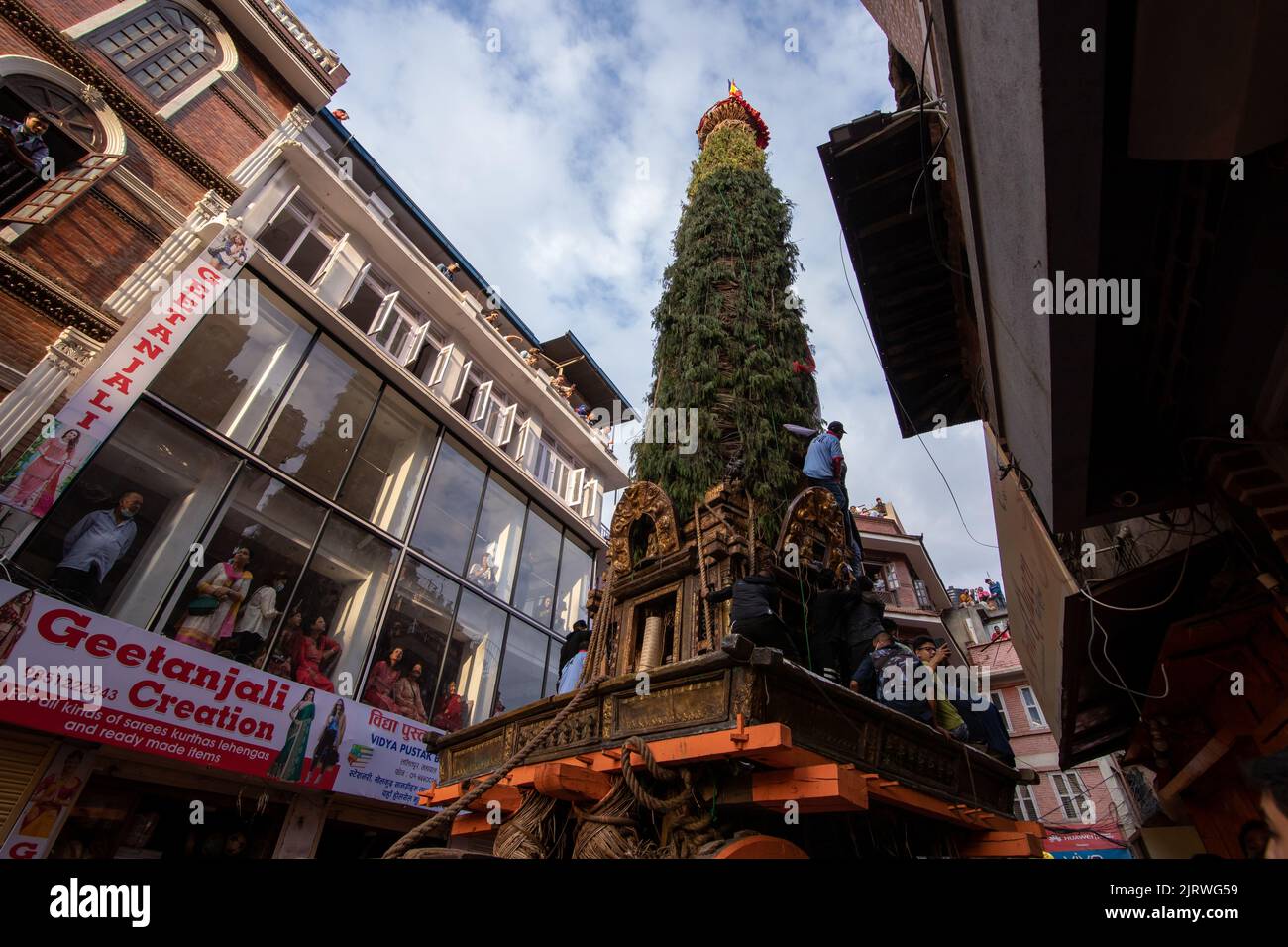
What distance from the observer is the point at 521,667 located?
1684cm

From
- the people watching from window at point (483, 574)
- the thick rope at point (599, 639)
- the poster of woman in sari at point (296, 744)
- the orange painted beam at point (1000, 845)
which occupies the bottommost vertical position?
the orange painted beam at point (1000, 845)

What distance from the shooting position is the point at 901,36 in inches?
282

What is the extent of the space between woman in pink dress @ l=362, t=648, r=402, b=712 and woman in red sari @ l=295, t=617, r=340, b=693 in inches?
36.0

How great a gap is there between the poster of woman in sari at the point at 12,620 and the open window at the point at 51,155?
21.8ft

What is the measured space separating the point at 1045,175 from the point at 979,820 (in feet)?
17.3

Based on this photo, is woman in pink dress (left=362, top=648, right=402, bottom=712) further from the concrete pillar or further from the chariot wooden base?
the chariot wooden base

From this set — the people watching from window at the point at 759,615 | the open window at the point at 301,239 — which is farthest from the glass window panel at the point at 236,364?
the people watching from window at the point at 759,615

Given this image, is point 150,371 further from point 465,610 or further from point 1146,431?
point 1146,431

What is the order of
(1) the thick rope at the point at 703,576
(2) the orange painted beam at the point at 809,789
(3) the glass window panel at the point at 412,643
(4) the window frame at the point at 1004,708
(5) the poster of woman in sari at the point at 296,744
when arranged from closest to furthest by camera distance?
1. (2) the orange painted beam at the point at 809,789
2. (1) the thick rope at the point at 703,576
3. (5) the poster of woman in sari at the point at 296,744
4. (3) the glass window panel at the point at 412,643
5. (4) the window frame at the point at 1004,708

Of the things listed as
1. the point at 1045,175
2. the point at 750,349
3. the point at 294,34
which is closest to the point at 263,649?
the point at 750,349

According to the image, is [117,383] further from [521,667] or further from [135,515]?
[521,667]

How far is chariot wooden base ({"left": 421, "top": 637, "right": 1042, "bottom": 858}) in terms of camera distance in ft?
12.2

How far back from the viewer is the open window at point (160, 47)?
12.1 meters

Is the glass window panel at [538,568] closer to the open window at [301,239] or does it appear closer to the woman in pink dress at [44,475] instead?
the open window at [301,239]
